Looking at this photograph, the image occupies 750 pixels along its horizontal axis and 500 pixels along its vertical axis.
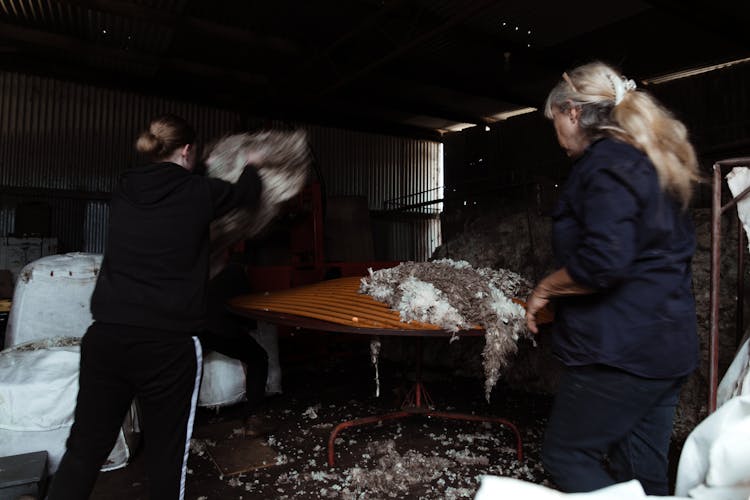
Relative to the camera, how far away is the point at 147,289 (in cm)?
158

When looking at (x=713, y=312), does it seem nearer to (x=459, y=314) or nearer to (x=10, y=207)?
(x=459, y=314)

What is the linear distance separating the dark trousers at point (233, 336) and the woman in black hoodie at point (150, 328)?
4.57 feet

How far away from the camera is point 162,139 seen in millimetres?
1724

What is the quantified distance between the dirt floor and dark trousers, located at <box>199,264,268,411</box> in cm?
29

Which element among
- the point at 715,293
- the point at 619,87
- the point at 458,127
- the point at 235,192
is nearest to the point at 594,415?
the point at 715,293

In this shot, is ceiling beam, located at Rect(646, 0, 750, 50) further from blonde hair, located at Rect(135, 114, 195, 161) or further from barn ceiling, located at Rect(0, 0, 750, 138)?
blonde hair, located at Rect(135, 114, 195, 161)

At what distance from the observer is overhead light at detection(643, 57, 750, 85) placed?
7312 mm

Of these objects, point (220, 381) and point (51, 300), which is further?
point (220, 381)

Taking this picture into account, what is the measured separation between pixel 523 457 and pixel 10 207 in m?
7.84

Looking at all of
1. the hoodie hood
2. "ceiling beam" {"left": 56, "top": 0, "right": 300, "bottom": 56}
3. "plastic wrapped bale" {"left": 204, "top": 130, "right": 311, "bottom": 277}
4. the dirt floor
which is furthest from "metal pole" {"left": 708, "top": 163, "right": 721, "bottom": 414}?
"ceiling beam" {"left": 56, "top": 0, "right": 300, "bottom": 56}

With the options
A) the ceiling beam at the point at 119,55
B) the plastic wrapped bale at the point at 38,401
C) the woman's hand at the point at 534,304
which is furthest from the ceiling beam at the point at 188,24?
the woman's hand at the point at 534,304

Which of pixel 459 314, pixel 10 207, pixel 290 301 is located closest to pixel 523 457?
pixel 459 314

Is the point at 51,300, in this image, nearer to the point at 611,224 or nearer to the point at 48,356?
the point at 48,356

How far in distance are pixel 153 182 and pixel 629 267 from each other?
149cm
